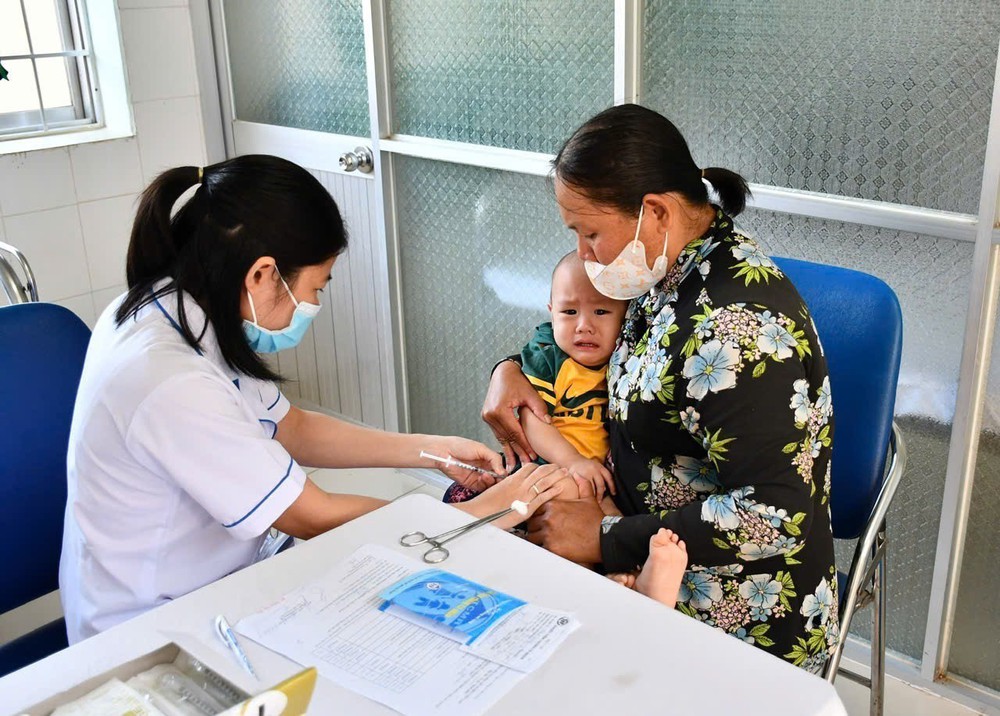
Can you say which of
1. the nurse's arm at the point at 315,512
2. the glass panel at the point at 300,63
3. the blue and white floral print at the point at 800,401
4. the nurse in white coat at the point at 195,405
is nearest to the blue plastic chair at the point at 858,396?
the blue and white floral print at the point at 800,401

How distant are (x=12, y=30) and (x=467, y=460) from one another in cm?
225

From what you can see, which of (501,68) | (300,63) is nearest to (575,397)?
(501,68)

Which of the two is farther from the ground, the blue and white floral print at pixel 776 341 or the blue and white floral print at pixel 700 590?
the blue and white floral print at pixel 776 341

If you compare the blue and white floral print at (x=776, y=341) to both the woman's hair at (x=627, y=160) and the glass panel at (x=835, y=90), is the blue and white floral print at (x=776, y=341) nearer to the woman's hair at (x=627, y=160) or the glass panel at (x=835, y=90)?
the woman's hair at (x=627, y=160)

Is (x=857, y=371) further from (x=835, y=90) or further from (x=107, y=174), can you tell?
(x=107, y=174)

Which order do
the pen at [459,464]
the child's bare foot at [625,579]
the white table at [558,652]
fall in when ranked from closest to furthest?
the white table at [558,652] < the child's bare foot at [625,579] < the pen at [459,464]

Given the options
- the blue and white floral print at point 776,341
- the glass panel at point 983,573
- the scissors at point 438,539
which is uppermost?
the blue and white floral print at point 776,341

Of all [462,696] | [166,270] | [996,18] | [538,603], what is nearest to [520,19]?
[996,18]

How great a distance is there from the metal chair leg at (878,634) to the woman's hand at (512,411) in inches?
23.9

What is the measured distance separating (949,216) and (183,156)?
236cm

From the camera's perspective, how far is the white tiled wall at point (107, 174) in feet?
9.73

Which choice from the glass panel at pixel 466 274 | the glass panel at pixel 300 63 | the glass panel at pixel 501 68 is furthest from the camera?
the glass panel at pixel 300 63

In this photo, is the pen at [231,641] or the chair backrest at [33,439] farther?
the chair backrest at [33,439]

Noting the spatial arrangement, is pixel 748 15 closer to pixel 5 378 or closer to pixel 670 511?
pixel 670 511
